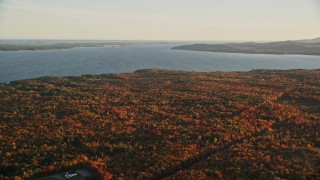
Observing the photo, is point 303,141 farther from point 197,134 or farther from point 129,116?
point 129,116

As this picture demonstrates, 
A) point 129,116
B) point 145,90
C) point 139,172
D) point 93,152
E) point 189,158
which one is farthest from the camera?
point 145,90

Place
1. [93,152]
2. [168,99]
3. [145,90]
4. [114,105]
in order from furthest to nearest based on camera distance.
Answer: [145,90], [168,99], [114,105], [93,152]

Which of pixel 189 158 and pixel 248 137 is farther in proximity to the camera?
pixel 248 137

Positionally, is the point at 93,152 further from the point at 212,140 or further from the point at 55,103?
the point at 55,103

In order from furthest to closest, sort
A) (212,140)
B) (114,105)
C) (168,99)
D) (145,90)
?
(145,90) → (168,99) → (114,105) → (212,140)

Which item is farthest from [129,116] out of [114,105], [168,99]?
[168,99]

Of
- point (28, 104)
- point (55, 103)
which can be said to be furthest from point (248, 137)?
point (28, 104)
